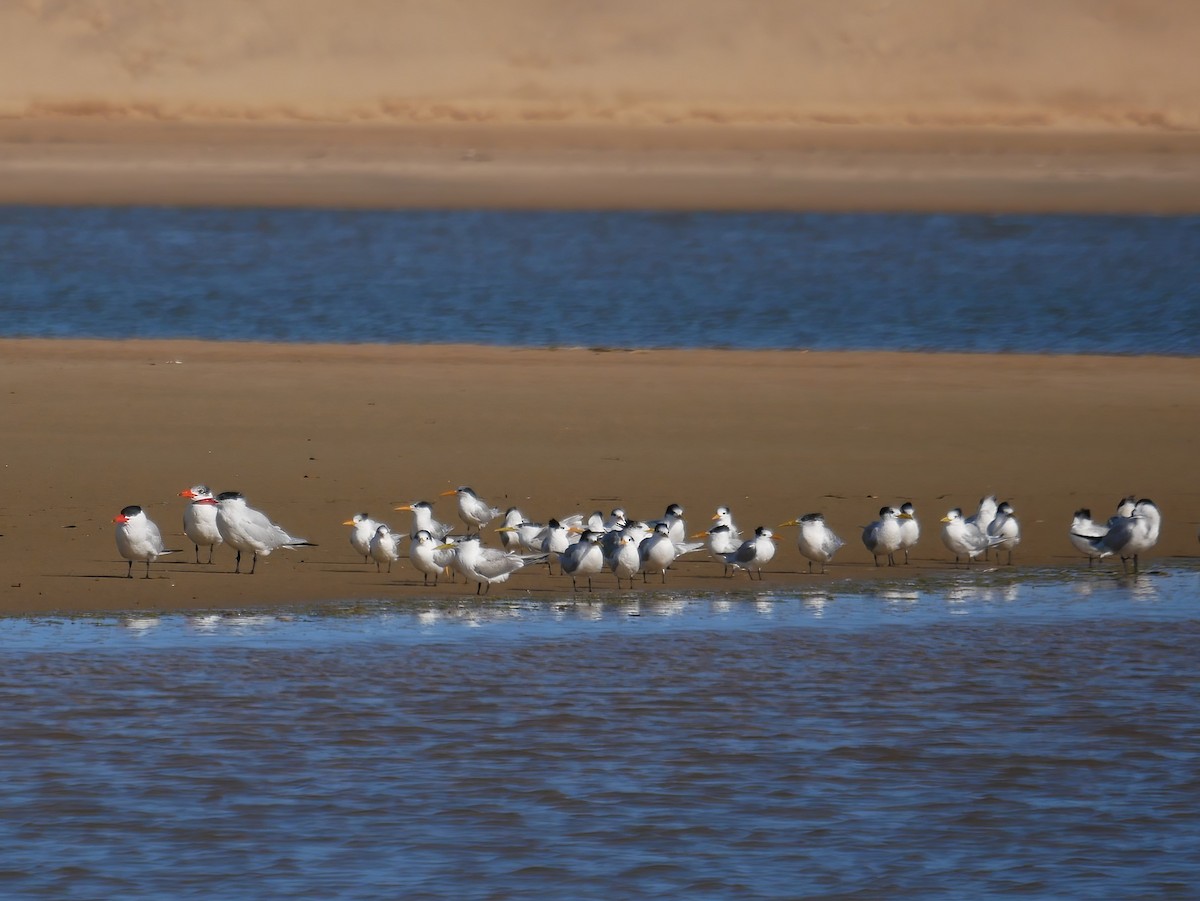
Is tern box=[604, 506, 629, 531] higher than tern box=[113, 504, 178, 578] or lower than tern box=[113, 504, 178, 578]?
higher

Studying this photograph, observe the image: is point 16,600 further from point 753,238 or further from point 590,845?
point 753,238

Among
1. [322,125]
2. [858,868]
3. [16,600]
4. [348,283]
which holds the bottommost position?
[858,868]

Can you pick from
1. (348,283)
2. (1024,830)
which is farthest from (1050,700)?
(348,283)

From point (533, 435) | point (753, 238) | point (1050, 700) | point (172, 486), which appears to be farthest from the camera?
point (753, 238)

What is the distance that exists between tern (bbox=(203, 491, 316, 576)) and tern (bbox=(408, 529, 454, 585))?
798 mm

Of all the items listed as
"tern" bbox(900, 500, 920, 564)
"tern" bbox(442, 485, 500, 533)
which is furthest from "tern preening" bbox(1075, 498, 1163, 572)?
"tern" bbox(442, 485, 500, 533)

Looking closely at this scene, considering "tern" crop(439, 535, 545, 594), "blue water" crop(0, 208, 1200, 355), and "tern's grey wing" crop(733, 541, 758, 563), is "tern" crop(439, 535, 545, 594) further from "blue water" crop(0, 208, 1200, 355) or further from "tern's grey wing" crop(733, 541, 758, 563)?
"blue water" crop(0, 208, 1200, 355)

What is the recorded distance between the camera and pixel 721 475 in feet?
56.3

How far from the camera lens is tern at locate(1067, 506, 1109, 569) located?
1450 cm

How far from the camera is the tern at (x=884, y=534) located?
1438cm

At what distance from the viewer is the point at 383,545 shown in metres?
13.8

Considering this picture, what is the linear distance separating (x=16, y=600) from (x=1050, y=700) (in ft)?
18.6

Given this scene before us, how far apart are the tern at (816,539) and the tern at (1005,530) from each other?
105 centimetres

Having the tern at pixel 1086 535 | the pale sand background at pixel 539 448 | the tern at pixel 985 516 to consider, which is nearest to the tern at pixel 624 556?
the pale sand background at pixel 539 448
